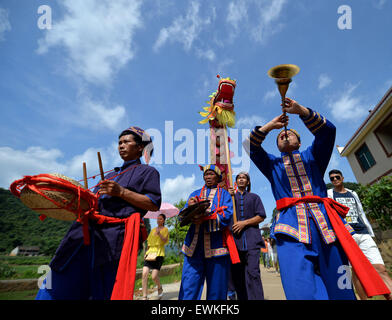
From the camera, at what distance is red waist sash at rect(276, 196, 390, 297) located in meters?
1.57

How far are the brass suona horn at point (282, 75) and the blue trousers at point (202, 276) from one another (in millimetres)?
2052

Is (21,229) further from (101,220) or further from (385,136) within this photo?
A: (385,136)

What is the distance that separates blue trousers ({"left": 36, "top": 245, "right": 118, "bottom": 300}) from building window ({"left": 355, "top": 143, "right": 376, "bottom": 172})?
16.7 m

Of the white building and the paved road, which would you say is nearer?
the paved road

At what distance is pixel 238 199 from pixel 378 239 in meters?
7.49

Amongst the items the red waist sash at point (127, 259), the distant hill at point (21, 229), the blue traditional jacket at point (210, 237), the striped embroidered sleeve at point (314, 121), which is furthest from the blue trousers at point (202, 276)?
the distant hill at point (21, 229)

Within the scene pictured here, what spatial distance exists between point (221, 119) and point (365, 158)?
47.9 feet

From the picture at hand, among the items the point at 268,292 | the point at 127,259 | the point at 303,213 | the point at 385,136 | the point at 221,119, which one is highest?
the point at 385,136

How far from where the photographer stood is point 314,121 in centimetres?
207

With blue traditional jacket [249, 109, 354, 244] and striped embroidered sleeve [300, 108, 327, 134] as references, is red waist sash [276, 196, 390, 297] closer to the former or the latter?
blue traditional jacket [249, 109, 354, 244]

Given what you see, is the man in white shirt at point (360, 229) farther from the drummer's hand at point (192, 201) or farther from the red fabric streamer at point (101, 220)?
the red fabric streamer at point (101, 220)

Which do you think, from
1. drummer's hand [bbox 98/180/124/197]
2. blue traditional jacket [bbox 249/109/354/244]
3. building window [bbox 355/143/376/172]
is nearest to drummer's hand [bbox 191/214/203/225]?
blue traditional jacket [bbox 249/109/354/244]

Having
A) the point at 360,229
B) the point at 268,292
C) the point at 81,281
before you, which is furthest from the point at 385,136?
the point at 81,281
